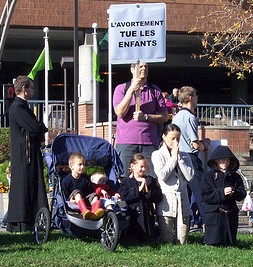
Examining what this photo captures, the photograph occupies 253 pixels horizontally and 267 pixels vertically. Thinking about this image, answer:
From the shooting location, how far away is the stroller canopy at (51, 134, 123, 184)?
1034 cm

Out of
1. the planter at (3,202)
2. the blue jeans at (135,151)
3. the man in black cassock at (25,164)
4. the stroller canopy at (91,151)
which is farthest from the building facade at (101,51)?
the man in black cassock at (25,164)

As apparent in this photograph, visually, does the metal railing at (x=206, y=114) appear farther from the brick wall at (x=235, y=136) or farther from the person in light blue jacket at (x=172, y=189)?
the person in light blue jacket at (x=172, y=189)

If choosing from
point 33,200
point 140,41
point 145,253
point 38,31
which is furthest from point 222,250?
point 38,31

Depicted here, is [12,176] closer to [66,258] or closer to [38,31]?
[66,258]

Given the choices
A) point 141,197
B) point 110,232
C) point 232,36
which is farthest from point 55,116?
point 110,232

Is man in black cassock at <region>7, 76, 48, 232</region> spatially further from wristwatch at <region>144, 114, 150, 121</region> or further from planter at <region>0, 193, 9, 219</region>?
planter at <region>0, 193, 9, 219</region>

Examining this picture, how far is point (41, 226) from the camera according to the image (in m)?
9.49

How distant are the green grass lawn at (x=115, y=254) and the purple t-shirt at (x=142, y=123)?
1.33m

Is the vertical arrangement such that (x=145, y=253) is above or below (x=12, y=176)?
below

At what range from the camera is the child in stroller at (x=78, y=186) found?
9.54m

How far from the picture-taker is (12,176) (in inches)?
394

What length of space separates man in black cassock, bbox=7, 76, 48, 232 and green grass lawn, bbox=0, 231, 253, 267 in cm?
35

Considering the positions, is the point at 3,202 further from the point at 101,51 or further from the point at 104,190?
the point at 101,51

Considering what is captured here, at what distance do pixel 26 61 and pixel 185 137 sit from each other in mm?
23544
